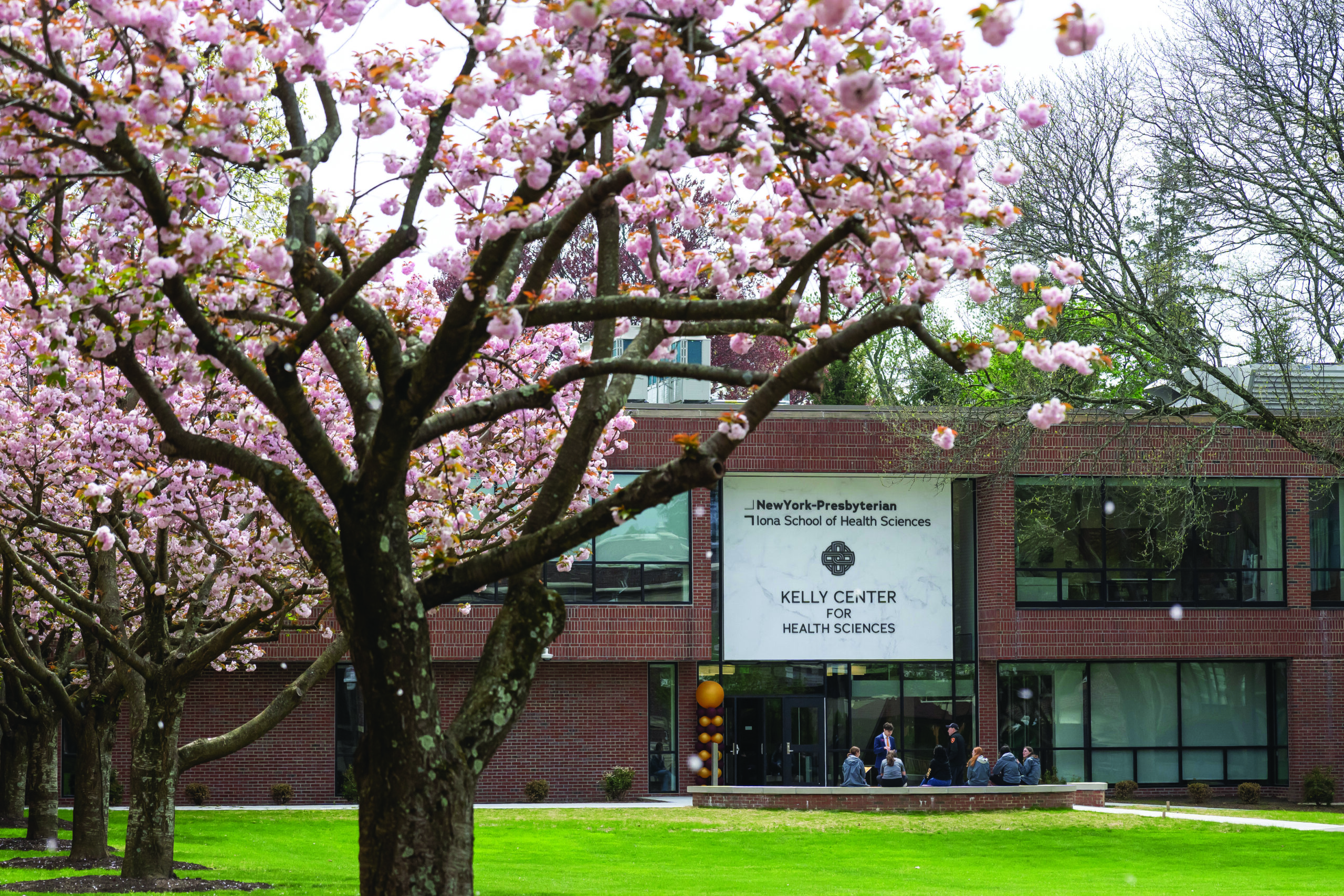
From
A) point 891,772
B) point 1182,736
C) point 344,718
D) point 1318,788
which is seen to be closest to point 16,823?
point 344,718

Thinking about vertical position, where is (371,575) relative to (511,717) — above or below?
above

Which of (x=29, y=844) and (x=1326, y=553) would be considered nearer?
(x=29, y=844)

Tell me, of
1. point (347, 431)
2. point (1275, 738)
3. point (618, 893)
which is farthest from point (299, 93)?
point (1275, 738)

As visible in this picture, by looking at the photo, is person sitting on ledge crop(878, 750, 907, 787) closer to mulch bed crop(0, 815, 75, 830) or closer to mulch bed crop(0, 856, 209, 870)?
mulch bed crop(0, 856, 209, 870)

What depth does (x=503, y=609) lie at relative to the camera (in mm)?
8305

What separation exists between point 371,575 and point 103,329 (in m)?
1.98

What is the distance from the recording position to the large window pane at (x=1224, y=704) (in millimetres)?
32094

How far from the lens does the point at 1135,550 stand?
31641mm

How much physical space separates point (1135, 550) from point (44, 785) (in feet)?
70.0

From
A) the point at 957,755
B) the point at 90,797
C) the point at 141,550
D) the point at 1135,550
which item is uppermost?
the point at 1135,550

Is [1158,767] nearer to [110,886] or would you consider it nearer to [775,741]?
[775,741]

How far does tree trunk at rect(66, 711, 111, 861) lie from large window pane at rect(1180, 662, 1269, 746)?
22.5 meters

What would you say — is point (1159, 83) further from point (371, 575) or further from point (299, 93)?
point (371, 575)

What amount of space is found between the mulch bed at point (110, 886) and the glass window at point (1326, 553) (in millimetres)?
24329
